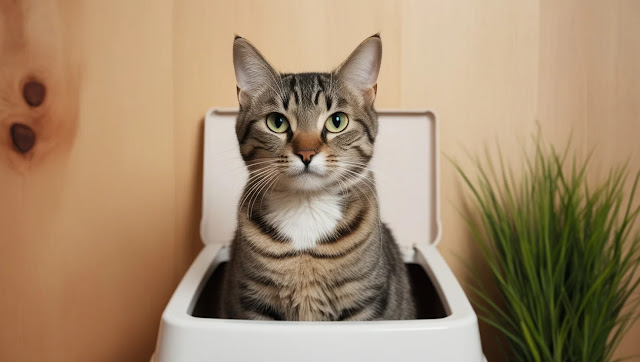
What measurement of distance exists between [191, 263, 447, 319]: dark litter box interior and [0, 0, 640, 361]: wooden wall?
19 cm

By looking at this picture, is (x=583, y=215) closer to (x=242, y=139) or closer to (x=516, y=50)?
(x=516, y=50)

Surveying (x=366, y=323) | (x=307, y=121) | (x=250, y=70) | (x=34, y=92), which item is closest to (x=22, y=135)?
(x=34, y=92)

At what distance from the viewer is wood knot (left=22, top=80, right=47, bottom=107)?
4.03 ft

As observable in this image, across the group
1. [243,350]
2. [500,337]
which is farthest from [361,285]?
[500,337]

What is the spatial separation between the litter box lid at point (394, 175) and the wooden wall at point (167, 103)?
0.06 metres

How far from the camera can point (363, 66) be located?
0.86 meters

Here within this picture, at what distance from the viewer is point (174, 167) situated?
124 cm

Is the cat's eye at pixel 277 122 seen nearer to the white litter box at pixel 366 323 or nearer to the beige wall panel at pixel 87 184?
the white litter box at pixel 366 323

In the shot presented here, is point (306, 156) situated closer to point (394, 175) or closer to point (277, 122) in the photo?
point (277, 122)

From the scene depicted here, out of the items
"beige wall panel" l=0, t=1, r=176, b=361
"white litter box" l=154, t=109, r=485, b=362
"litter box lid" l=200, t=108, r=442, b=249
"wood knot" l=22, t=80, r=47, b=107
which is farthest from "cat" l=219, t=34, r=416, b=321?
"wood knot" l=22, t=80, r=47, b=107

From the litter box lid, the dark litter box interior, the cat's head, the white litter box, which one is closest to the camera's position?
the white litter box

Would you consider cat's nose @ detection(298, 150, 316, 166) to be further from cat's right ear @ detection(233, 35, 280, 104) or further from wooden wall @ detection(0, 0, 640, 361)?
wooden wall @ detection(0, 0, 640, 361)

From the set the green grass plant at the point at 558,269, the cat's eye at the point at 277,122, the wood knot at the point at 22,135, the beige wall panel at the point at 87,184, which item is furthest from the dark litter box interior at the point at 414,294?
the wood knot at the point at 22,135

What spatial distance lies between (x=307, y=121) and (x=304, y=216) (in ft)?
0.53
